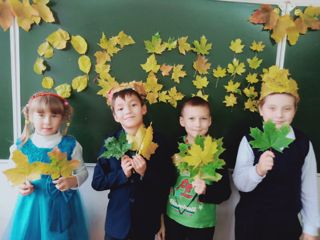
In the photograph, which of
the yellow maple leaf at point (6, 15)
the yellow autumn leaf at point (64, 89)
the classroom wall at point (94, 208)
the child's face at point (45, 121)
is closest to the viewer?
the child's face at point (45, 121)

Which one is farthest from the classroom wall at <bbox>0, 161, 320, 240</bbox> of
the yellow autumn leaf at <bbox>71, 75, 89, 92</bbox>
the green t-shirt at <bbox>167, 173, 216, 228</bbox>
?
the yellow autumn leaf at <bbox>71, 75, 89, 92</bbox>

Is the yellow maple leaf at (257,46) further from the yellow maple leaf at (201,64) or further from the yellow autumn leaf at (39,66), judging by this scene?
the yellow autumn leaf at (39,66)

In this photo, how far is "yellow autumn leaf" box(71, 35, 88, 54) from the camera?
178 centimetres

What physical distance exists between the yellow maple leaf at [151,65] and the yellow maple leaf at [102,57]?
0.23m

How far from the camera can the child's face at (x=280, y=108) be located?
1.57 m

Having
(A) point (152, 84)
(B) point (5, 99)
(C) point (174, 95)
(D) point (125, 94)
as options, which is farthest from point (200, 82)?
(B) point (5, 99)

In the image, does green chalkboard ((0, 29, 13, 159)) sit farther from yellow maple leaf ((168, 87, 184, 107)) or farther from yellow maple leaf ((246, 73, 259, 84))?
yellow maple leaf ((246, 73, 259, 84))

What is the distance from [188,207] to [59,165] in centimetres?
75

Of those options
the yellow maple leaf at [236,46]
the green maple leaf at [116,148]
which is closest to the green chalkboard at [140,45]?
the yellow maple leaf at [236,46]

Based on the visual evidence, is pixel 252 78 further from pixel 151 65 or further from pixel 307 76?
pixel 151 65

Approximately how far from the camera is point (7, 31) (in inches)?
69.2

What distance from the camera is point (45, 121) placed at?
153cm

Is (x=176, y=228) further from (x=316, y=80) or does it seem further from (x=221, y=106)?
(x=316, y=80)

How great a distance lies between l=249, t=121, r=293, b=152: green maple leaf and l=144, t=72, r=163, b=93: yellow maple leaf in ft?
2.24
